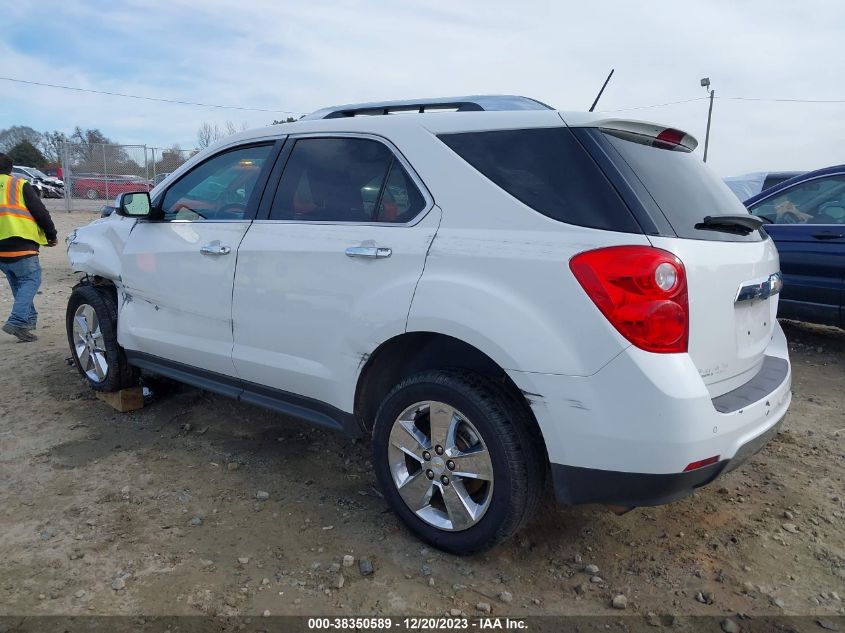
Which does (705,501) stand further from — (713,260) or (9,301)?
(9,301)

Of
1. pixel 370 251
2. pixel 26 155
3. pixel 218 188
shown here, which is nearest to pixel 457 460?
pixel 370 251

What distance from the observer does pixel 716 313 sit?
7.41 ft

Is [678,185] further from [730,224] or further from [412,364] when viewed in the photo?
[412,364]

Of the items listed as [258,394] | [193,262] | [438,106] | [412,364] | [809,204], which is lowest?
[258,394]

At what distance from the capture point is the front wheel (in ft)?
7.72

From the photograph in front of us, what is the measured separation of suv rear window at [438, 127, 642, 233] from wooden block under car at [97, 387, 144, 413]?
2.92 meters

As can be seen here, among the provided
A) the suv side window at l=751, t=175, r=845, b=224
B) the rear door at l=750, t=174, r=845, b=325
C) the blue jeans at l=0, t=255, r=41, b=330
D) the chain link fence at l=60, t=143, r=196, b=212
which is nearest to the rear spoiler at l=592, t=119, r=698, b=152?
the rear door at l=750, t=174, r=845, b=325

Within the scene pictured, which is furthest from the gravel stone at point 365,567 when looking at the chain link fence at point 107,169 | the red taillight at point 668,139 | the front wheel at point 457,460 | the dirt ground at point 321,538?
the chain link fence at point 107,169

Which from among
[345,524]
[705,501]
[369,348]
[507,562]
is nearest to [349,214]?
[369,348]

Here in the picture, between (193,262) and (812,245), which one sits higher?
(812,245)

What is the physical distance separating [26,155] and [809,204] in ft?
190

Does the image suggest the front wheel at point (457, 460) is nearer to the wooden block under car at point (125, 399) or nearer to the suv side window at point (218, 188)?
the suv side window at point (218, 188)

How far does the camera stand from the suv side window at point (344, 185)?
2.77 meters

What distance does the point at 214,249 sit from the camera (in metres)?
3.35
